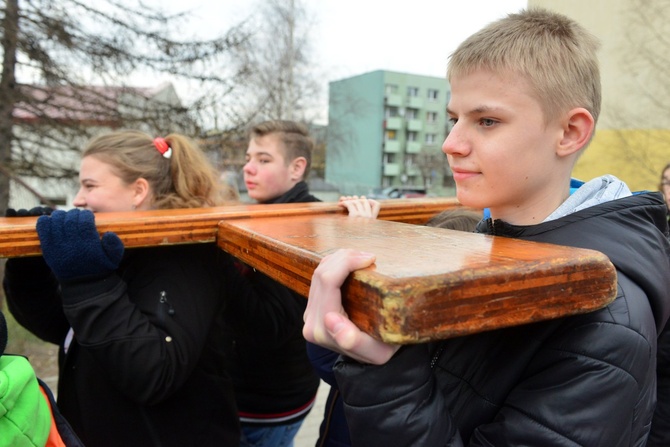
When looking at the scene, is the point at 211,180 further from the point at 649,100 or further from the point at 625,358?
the point at 649,100

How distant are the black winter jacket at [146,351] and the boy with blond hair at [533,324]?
838 millimetres

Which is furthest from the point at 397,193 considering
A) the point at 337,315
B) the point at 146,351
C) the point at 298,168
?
the point at 337,315

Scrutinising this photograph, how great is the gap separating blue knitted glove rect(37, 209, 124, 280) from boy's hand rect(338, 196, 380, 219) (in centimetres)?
68

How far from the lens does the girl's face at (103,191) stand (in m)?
1.86

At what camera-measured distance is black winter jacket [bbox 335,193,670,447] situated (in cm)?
72

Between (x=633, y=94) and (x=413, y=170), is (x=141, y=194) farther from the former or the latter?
(x=413, y=170)

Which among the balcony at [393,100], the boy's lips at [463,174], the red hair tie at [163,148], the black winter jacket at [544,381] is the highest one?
the balcony at [393,100]

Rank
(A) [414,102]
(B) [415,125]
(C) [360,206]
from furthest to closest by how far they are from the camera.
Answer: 1. (B) [415,125]
2. (A) [414,102]
3. (C) [360,206]

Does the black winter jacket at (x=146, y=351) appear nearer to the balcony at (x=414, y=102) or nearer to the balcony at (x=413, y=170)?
the balcony at (x=413, y=170)

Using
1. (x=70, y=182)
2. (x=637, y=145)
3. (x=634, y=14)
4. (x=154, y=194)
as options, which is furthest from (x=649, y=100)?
(x=154, y=194)

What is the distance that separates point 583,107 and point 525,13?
0.97ft

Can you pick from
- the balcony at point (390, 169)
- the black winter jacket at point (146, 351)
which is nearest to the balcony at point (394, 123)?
the balcony at point (390, 169)

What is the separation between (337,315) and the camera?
0.64 metres

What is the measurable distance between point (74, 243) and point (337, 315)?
0.92m
